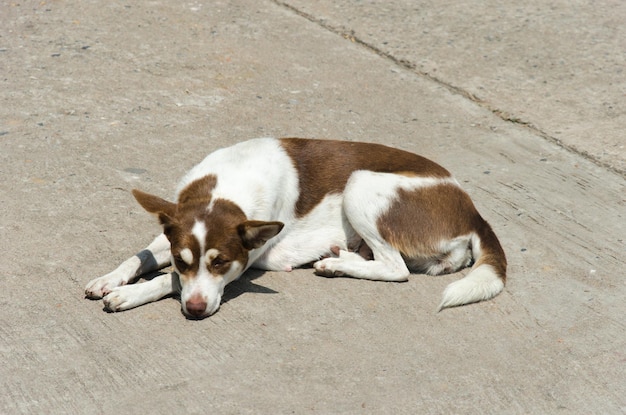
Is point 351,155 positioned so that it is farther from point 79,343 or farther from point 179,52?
point 179,52

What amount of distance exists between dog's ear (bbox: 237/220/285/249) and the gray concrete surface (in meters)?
0.33

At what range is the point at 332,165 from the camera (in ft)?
18.4

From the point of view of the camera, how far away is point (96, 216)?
222 inches

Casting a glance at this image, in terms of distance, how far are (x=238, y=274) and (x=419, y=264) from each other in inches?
43.9

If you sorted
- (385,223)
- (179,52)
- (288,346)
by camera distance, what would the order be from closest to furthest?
1. (288,346)
2. (385,223)
3. (179,52)

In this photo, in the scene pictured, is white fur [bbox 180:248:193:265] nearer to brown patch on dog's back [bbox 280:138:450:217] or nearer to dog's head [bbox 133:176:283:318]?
dog's head [bbox 133:176:283:318]

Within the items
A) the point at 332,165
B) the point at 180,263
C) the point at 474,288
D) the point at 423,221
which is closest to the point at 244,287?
the point at 180,263

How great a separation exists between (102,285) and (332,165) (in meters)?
1.57

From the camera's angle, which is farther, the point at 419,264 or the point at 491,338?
the point at 419,264

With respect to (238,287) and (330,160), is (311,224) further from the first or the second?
(238,287)

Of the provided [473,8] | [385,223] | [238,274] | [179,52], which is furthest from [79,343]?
[473,8]

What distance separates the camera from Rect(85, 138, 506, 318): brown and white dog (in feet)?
15.9

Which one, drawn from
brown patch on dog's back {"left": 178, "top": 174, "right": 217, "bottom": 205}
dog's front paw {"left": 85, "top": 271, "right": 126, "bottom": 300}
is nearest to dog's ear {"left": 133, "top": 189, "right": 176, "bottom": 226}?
brown patch on dog's back {"left": 178, "top": 174, "right": 217, "bottom": 205}

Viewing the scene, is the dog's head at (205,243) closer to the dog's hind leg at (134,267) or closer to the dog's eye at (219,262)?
the dog's eye at (219,262)
